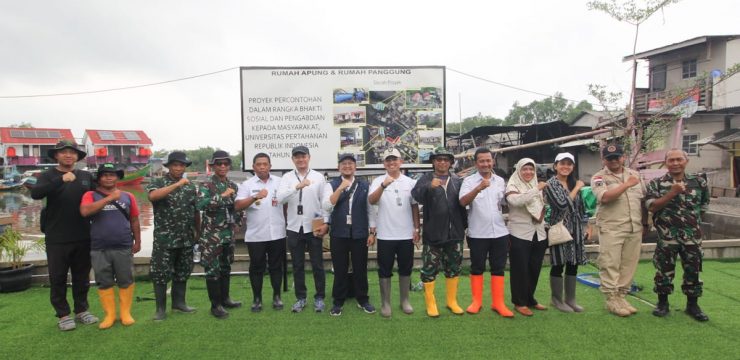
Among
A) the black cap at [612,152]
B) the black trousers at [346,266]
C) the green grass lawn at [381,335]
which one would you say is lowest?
the green grass lawn at [381,335]

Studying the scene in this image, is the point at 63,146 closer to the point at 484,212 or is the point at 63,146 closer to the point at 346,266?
the point at 346,266

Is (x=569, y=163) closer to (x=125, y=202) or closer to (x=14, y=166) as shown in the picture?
(x=125, y=202)

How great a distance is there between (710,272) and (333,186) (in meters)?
5.10

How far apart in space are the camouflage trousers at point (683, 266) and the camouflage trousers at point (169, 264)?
15.0ft

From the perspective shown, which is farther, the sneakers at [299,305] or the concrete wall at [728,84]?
the concrete wall at [728,84]

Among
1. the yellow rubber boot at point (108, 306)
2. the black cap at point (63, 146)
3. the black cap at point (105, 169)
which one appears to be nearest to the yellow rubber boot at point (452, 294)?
the yellow rubber boot at point (108, 306)

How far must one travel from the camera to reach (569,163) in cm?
409

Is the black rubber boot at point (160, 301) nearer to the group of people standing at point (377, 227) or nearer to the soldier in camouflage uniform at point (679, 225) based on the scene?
the group of people standing at point (377, 227)

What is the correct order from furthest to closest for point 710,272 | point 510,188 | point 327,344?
1. point 710,272
2. point 510,188
3. point 327,344

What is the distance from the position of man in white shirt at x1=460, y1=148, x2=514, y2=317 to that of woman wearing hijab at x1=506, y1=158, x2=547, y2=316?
11cm

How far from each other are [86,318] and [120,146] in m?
44.3

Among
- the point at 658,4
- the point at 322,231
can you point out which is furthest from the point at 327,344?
the point at 658,4

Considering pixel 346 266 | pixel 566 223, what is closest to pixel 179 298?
pixel 346 266

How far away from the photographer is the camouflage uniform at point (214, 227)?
12.9 ft
